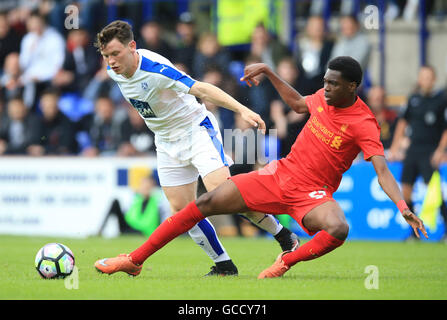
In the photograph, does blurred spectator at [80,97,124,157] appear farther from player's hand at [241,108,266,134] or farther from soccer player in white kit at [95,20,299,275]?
player's hand at [241,108,266,134]

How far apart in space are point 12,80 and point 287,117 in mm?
6800

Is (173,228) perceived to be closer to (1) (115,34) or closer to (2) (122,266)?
(2) (122,266)

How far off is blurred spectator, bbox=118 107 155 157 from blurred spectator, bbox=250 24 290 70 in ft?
8.16

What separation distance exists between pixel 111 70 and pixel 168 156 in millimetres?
996

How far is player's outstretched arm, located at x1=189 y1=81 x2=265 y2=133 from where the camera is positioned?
706 cm

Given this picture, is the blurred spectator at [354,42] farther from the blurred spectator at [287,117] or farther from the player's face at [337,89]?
the player's face at [337,89]

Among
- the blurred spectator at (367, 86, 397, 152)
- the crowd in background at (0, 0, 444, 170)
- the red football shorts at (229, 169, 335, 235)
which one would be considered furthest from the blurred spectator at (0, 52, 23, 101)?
the red football shorts at (229, 169, 335, 235)

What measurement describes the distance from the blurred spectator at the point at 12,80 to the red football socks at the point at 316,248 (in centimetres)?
1146

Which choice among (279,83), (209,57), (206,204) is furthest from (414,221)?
(209,57)

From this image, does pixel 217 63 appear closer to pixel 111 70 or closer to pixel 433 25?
pixel 433 25

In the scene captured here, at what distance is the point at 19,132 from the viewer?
16.7m

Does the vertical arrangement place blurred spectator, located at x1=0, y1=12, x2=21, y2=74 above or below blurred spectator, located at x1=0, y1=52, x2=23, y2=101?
above

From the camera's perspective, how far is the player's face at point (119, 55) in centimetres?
759
